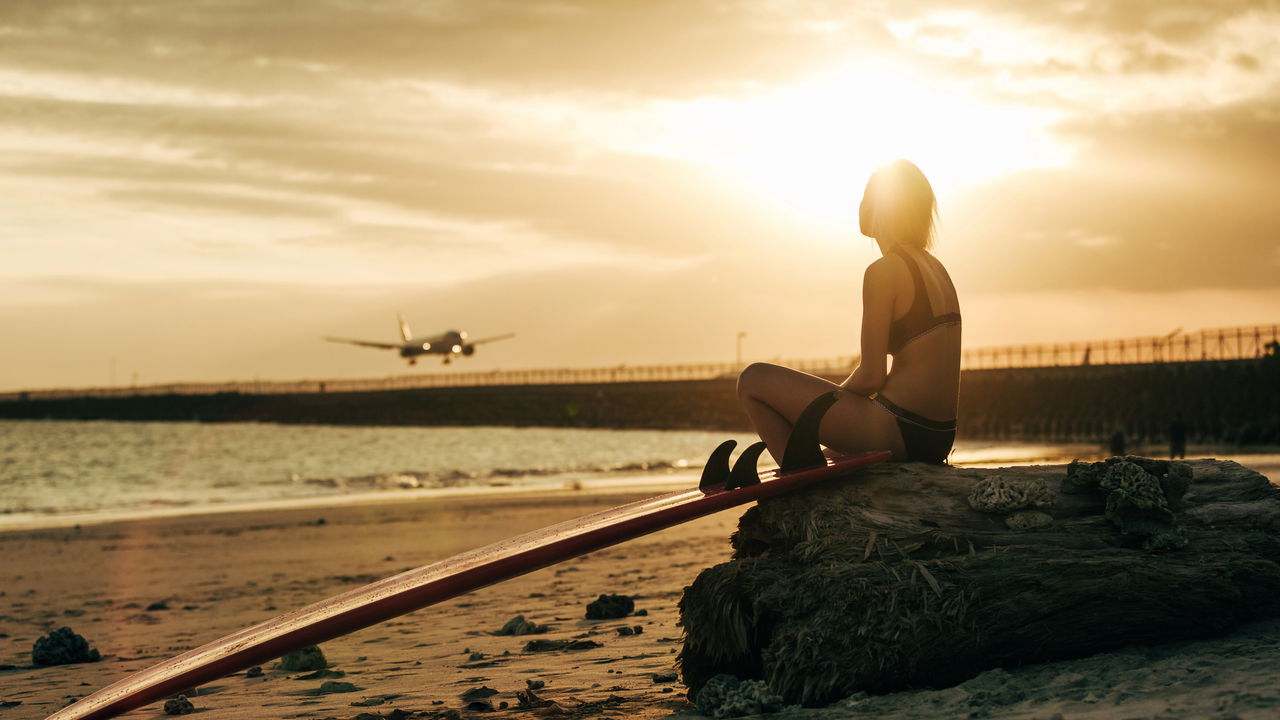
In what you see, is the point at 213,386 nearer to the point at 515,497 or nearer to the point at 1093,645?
the point at 515,497

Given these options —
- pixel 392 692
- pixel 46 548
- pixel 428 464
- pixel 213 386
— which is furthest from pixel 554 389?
pixel 392 692

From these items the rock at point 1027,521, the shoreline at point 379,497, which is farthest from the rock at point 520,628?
the shoreline at point 379,497

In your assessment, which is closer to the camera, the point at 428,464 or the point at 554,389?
the point at 428,464

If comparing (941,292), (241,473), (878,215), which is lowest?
(241,473)

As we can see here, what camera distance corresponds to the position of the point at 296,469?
47469 millimetres

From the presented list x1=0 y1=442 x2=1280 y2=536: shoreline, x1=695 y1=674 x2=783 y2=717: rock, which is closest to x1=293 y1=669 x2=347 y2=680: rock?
x1=695 y1=674 x2=783 y2=717: rock

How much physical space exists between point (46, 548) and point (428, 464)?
3259 cm

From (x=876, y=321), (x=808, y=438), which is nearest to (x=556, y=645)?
(x=808, y=438)

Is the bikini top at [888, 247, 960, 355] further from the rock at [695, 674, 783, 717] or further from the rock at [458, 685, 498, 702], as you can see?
the rock at [458, 685, 498, 702]

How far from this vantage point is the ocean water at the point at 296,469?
1161 inches

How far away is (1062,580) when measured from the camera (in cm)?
430

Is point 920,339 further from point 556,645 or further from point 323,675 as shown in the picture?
point 323,675

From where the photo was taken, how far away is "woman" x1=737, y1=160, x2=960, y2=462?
4902 millimetres

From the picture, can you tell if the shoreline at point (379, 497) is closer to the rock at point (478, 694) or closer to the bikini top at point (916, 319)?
the rock at point (478, 694)
